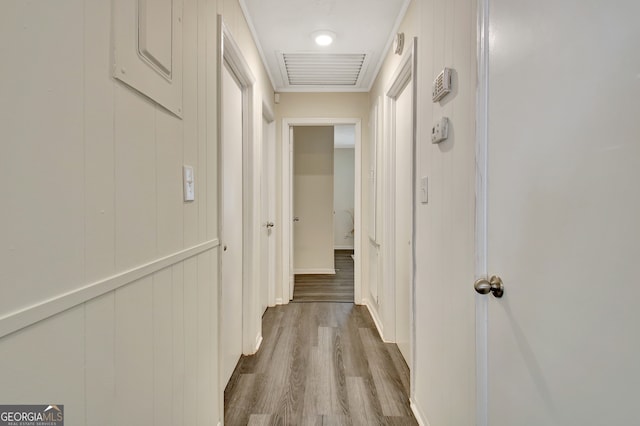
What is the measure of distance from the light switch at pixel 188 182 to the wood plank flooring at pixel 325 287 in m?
2.60

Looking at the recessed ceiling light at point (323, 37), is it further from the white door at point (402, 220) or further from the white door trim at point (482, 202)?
the white door trim at point (482, 202)

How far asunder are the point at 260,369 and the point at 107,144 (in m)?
1.87

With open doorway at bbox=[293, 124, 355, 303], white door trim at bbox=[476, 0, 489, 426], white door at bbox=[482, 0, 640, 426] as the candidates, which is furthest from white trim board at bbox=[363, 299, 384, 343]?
white door at bbox=[482, 0, 640, 426]

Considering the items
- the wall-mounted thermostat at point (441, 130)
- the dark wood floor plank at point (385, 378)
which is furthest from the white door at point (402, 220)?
the wall-mounted thermostat at point (441, 130)

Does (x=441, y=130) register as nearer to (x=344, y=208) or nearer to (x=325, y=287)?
(x=325, y=287)

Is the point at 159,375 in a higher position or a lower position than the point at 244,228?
→ lower

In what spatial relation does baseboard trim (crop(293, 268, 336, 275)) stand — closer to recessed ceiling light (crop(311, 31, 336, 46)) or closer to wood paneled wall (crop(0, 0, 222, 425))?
recessed ceiling light (crop(311, 31, 336, 46))

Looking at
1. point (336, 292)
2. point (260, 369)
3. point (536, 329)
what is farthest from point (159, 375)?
point (336, 292)

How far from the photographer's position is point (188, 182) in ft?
3.65

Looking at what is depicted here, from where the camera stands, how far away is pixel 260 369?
2080 mm

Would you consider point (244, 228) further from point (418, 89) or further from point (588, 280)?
point (588, 280)

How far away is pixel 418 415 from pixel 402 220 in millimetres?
1230

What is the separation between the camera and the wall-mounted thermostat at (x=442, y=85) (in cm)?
123

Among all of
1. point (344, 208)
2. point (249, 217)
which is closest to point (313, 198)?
point (249, 217)
